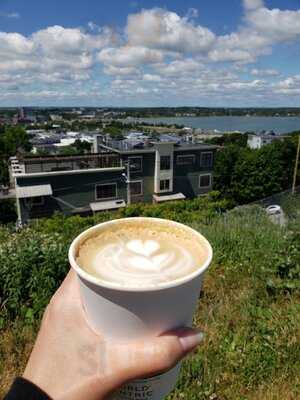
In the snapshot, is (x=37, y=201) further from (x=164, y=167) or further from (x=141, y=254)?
(x=141, y=254)

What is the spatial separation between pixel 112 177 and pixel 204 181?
874cm

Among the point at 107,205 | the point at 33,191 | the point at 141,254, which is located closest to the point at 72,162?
the point at 33,191

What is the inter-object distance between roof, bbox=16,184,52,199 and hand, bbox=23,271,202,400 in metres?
18.2

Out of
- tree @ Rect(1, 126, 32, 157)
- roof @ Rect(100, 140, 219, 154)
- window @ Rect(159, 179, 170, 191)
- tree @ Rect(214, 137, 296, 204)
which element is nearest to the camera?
roof @ Rect(100, 140, 219, 154)

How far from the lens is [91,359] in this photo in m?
1.08

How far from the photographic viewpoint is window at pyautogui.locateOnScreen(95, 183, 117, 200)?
2055cm

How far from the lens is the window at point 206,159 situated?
80.3 feet

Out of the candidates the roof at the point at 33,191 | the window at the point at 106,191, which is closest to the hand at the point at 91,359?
the roof at the point at 33,191

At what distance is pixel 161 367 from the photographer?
104 centimetres

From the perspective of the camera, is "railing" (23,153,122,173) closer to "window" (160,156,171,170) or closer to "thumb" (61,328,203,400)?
"window" (160,156,171,170)

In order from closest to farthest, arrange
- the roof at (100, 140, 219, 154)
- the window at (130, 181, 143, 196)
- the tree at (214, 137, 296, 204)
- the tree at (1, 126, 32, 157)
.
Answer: the roof at (100, 140, 219, 154) → the window at (130, 181, 143, 196) → the tree at (214, 137, 296, 204) → the tree at (1, 126, 32, 157)

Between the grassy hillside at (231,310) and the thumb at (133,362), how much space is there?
1.30m

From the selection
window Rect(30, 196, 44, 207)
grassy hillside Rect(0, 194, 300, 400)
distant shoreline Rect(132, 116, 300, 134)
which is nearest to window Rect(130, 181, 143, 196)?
window Rect(30, 196, 44, 207)

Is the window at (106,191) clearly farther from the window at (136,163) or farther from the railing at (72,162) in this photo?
the window at (136,163)
